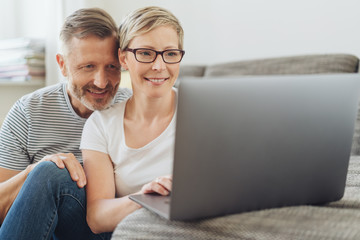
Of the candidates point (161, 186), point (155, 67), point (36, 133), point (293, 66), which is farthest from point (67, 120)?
point (293, 66)

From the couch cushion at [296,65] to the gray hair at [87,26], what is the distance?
0.63 m

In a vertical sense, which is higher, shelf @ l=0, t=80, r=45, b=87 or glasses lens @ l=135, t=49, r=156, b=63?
glasses lens @ l=135, t=49, r=156, b=63

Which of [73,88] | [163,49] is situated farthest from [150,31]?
[73,88]

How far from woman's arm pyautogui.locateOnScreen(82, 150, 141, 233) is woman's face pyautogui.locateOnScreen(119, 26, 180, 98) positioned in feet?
0.74

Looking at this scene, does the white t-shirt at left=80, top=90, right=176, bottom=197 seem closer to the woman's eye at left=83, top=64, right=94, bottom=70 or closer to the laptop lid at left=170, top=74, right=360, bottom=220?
the woman's eye at left=83, top=64, right=94, bottom=70

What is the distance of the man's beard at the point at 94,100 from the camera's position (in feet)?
4.27

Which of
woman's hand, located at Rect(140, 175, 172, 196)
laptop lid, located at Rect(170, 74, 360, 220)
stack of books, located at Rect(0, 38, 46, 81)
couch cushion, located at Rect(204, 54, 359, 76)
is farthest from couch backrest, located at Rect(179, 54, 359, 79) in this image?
stack of books, located at Rect(0, 38, 46, 81)

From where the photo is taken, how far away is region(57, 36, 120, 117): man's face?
1288mm

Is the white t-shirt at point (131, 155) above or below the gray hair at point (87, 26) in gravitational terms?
below

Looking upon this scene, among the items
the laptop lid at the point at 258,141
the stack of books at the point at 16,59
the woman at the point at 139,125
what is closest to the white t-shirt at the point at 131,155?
the woman at the point at 139,125

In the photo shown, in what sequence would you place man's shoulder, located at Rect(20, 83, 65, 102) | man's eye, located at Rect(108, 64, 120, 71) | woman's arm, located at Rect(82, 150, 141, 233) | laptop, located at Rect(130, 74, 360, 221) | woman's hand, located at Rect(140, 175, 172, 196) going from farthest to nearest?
man's shoulder, located at Rect(20, 83, 65, 102), man's eye, located at Rect(108, 64, 120, 71), woman's arm, located at Rect(82, 150, 141, 233), woman's hand, located at Rect(140, 175, 172, 196), laptop, located at Rect(130, 74, 360, 221)

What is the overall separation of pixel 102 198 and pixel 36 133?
0.42m

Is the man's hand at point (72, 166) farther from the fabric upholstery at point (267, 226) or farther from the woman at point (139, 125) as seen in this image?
the fabric upholstery at point (267, 226)

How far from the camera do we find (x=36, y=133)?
1.37 meters
